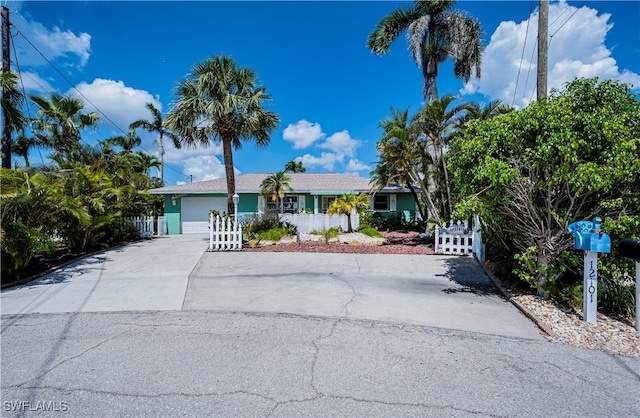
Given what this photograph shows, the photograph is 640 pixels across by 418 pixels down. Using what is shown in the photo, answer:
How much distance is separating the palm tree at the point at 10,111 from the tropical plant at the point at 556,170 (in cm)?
1150

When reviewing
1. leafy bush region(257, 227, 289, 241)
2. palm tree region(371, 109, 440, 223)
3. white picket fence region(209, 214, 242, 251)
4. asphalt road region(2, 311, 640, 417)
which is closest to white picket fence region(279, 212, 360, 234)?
leafy bush region(257, 227, 289, 241)

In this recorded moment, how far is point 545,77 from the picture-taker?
7.80 metres

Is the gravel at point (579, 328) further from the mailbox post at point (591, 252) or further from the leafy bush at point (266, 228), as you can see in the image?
the leafy bush at point (266, 228)

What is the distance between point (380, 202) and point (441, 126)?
27.5 feet

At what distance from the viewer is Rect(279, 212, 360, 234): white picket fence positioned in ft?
52.7

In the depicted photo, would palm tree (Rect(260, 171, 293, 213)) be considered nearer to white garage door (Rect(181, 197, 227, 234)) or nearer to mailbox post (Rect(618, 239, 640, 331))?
white garage door (Rect(181, 197, 227, 234))

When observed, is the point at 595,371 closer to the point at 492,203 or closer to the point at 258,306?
the point at 492,203

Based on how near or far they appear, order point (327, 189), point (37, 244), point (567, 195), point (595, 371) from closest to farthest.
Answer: point (595, 371) → point (567, 195) → point (37, 244) → point (327, 189)

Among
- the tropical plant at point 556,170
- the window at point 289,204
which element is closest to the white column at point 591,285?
the tropical plant at point 556,170

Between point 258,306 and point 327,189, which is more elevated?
point 327,189

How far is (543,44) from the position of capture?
7828mm

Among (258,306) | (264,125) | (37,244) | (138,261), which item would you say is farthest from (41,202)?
(264,125)

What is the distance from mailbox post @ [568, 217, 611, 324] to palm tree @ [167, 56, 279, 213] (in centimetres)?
1057

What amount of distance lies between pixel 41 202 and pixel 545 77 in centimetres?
1284
